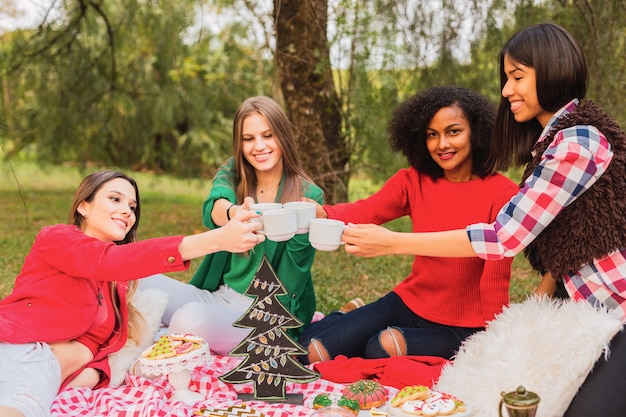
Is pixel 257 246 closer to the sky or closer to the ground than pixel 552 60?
closer to the ground

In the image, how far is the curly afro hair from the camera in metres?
2.80

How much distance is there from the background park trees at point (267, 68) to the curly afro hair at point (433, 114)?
152 cm

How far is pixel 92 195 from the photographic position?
8.46ft

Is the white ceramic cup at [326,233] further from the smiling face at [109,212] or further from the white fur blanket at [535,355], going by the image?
the smiling face at [109,212]

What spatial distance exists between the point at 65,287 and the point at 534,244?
175cm

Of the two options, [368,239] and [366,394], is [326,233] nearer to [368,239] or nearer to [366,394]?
[368,239]

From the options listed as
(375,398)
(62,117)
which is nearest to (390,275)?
(375,398)

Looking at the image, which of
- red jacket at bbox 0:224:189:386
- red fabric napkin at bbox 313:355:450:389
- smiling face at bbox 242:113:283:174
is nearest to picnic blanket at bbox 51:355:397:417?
red fabric napkin at bbox 313:355:450:389

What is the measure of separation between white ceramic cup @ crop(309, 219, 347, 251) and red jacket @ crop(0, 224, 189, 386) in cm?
47

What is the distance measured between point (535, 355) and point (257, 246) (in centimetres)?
138

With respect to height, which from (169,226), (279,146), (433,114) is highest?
Answer: (433,114)

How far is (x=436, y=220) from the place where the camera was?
9.47 feet

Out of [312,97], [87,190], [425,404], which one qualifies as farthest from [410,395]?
[312,97]

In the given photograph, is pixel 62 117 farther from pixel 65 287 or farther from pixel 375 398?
pixel 375 398
